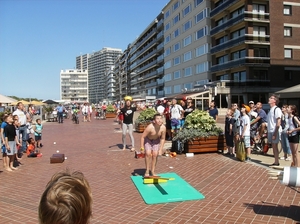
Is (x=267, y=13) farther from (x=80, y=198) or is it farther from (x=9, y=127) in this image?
(x=80, y=198)

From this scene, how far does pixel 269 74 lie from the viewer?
3931 centimetres

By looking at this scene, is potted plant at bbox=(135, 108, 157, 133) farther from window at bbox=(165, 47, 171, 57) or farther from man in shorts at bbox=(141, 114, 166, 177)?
window at bbox=(165, 47, 171, 57)

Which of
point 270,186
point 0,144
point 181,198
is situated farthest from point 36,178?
point 270,186

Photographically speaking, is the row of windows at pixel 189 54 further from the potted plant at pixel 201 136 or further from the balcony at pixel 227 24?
the potted plant at pixel 201 136

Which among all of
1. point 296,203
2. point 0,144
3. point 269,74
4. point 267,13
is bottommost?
point 296,203

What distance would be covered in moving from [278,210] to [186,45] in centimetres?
5233

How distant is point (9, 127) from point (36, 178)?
179 centimetres

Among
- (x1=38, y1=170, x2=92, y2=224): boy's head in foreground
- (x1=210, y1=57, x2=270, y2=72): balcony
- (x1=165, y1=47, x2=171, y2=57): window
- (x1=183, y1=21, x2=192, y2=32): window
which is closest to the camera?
(x1=38, y1=170, x2=92, y2=224): boy's head in foreground

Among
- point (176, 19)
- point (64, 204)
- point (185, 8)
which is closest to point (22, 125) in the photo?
point (64, 204)

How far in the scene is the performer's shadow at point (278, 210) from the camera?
4.45 meters

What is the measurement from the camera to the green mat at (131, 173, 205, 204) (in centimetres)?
531

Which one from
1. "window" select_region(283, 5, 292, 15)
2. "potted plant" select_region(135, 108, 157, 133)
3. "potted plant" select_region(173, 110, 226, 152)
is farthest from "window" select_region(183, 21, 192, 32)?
"potted plant" select_region(173, 110, 226, 152)

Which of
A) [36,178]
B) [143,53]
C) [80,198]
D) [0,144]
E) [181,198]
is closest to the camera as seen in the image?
[80,198]

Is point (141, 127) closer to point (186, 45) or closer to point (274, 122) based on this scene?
point (274, 122)
